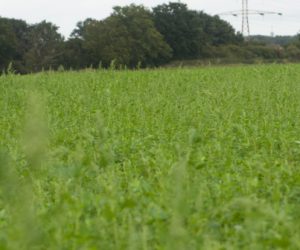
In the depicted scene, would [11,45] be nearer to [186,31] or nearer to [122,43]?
[122,43]

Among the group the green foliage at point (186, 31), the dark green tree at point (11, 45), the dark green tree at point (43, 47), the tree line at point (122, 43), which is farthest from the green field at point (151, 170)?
the green foliage at point (186, 31)

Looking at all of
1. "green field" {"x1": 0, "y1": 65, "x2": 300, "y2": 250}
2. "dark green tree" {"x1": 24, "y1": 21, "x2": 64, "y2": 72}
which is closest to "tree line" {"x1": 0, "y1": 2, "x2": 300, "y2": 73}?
"dark green tree" {"x1": 24, "y1": 21, "x2": 64, "y2": 72}

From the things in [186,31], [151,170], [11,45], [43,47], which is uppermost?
[186,31]

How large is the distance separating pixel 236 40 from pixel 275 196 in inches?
2582

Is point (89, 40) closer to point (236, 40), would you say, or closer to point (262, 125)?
point (236, 40)

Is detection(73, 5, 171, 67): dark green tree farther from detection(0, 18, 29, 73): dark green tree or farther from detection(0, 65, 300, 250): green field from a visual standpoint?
detection(0, 65, 300, 250): green field

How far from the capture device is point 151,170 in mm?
4488

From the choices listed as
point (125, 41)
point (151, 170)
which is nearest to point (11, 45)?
point (125, 41)

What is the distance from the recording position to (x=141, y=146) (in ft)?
18.5

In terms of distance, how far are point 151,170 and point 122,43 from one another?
43.3m

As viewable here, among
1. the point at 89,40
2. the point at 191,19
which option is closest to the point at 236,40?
the point at 191,19

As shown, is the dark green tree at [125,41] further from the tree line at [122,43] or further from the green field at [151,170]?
the green field at [151,170]

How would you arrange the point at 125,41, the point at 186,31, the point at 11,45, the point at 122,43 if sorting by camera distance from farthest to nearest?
the point at 186,31
the point at 11,45
the point at 125,41
the point at 122,43

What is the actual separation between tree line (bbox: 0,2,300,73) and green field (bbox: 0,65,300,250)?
3286 cm
